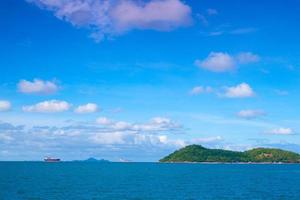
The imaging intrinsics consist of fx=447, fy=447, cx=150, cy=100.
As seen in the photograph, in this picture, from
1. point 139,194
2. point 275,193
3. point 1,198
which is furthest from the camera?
point 275,193

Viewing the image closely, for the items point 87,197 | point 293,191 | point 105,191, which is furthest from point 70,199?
point 293,191

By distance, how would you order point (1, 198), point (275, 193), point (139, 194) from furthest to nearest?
point (275, 193)
point (139, 194)
point (1, 198)

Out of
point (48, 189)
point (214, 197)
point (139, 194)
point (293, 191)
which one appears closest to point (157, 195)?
point (139, 194)

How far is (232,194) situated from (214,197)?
8.29 m

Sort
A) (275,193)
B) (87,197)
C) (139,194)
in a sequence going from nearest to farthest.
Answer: (87,197) < (139,194) < (275,193)

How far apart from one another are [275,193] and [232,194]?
510 inches

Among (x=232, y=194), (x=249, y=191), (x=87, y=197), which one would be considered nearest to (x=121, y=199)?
(x=87, y=197)

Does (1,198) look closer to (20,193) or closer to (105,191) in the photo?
(20,193)

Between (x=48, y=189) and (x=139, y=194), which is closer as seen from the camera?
(x=139, y=194)

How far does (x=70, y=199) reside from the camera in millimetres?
93312

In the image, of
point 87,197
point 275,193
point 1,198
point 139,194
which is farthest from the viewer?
point 275,193

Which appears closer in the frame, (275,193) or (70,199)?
(70,199)

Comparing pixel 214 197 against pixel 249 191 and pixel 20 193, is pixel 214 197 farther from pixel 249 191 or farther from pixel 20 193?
pixel 20 193

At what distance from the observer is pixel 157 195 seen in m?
103
